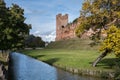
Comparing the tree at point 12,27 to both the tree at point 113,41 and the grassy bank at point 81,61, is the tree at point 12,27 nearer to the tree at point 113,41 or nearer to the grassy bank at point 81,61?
the grassy bank at point 81,61

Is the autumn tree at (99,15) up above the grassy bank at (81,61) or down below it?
above

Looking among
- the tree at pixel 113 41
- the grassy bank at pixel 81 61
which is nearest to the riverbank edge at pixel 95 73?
the grassy bank at pixel 81 61

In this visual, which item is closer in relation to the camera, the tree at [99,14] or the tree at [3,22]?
the tree at [99,14]

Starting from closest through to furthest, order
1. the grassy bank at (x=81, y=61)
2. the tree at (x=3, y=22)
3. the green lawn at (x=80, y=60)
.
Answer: the grassy bank at (x=81, y=61) < the green lawn at (x=80, y=60) < the tree at (x=3, y=22)

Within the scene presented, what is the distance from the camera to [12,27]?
210ft

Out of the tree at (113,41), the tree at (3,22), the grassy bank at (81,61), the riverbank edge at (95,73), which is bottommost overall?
the riverbank edge at (95,73)

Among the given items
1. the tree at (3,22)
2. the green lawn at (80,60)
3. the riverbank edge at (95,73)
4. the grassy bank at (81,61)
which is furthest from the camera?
the tree at (3,22)

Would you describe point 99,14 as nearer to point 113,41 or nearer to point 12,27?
point 113,41

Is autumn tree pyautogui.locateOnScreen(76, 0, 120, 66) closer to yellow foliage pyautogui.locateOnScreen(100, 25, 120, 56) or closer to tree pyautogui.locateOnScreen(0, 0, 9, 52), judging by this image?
yellow foliage pyautogui.locateOnScreen(100, 25, 120, 56)

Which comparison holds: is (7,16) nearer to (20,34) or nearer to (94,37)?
(20,34)

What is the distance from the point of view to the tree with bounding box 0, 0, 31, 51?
196 ft

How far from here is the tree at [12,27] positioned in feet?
196

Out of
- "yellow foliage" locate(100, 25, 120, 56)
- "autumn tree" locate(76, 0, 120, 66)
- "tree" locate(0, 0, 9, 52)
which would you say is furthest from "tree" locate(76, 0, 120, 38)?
"tree" locate(0, 0, 9, 52)

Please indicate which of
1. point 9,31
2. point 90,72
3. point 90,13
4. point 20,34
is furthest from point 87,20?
point 20,34
